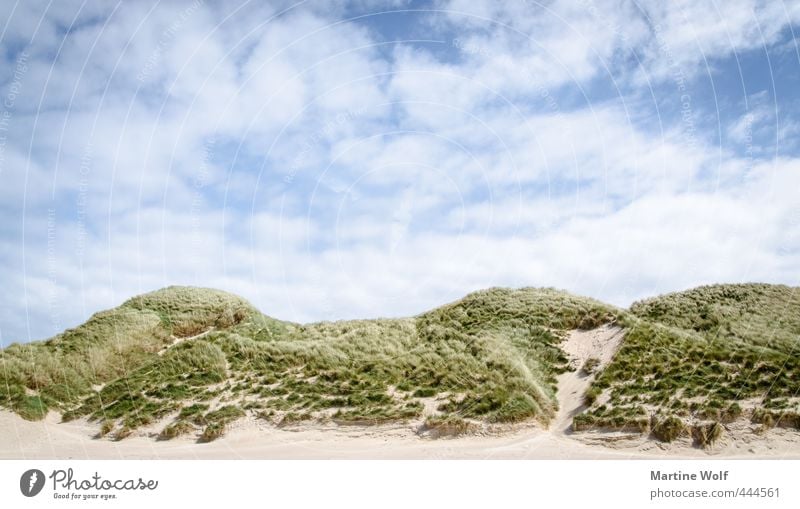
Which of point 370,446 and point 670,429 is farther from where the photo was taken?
point 370,446

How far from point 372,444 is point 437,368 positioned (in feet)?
22.8

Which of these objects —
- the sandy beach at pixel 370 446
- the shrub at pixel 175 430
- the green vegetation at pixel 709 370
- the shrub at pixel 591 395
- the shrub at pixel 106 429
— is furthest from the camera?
the shrub at pixel 106 429

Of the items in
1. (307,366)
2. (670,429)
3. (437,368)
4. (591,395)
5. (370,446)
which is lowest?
(370,446)

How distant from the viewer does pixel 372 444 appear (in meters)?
20.2

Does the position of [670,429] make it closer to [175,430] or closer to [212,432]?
[212,432]

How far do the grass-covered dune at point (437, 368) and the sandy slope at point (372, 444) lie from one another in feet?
2.09

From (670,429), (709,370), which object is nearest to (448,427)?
(670,429)

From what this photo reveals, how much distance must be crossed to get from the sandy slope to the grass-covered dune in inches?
25.1

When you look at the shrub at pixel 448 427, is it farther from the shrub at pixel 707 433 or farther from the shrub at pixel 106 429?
the shrub at pixel 106 429

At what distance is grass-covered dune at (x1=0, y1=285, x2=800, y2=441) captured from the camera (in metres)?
21.2

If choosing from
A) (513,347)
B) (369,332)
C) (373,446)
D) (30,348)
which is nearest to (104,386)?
(30,348)

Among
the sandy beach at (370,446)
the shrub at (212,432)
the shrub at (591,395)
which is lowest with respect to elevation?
the sandy beach at (370,446)

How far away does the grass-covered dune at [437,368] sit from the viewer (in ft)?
69.5

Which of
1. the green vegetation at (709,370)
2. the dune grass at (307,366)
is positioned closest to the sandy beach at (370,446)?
the dune grass at (307,366)
